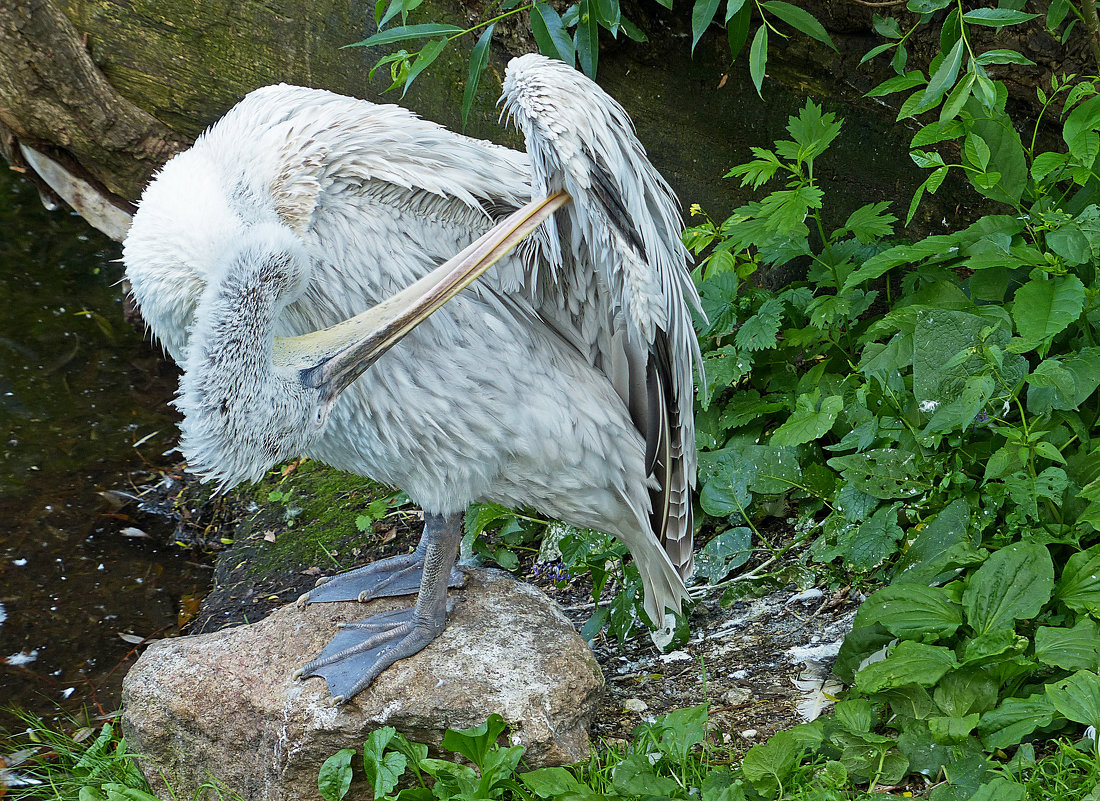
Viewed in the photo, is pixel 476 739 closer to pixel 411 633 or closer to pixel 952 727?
pixel 411 633

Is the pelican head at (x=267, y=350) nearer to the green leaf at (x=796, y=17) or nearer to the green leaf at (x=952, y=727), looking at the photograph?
the green leaf at (x=796, y=17)

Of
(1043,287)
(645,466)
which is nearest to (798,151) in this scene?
(1043,287)

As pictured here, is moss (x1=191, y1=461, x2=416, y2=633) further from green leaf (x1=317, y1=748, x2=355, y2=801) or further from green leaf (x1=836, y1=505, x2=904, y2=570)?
green leaf (x1=836, y1=505, x2=904, y2=570)

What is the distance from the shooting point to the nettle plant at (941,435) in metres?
2.02

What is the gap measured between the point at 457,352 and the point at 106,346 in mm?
3596

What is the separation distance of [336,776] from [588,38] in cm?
202

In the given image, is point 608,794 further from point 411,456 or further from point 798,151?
point 798,151

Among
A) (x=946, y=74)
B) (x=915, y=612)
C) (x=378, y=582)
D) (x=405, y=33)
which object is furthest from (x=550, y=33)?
(x=915, y=612)

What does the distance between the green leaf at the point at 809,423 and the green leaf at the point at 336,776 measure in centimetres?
133

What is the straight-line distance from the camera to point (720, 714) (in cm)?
242

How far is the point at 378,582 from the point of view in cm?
292

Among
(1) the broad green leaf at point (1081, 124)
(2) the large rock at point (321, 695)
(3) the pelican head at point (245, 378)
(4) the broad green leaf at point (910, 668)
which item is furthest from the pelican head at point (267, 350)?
(1) the broad green leaf at point (1081, 124)

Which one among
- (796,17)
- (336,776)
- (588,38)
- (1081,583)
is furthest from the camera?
(588,38)

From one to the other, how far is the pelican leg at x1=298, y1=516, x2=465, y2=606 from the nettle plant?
87cm
